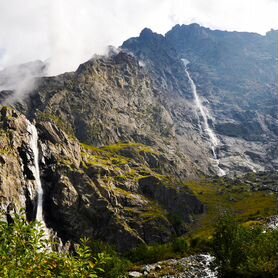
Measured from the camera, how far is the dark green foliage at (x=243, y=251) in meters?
55.5

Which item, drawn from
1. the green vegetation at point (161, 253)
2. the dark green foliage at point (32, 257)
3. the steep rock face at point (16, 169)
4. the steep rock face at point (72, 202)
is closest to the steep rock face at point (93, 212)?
the steep rock face at point (72, 202)

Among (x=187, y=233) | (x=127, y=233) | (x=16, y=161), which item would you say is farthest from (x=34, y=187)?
(x=187, y=233)

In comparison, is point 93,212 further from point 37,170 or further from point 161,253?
point 161,253

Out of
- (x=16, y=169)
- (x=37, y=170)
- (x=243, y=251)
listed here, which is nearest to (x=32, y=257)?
(x=243, y=251)

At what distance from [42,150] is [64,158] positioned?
11.8m

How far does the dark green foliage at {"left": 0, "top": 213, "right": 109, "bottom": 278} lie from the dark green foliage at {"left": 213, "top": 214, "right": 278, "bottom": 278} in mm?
44577

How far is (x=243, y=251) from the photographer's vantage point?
2518 inches

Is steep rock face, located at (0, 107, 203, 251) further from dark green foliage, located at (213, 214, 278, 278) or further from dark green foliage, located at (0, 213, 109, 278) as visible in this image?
dark green foliage, located at (0, 213, 109, 278)

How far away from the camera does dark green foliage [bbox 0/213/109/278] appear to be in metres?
15.4

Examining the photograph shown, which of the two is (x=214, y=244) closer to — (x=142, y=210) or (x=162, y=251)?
(x=162, y=251)

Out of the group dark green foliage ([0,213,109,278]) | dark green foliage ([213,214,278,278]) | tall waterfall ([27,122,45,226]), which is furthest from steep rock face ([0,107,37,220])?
dark green foliage ([0,213,109,278])

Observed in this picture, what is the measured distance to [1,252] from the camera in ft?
50.5

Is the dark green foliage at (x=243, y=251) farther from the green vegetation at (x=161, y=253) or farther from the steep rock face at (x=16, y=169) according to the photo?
the steep rock face at (x=16, y=169)

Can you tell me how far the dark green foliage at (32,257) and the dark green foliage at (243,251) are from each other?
44577mm
